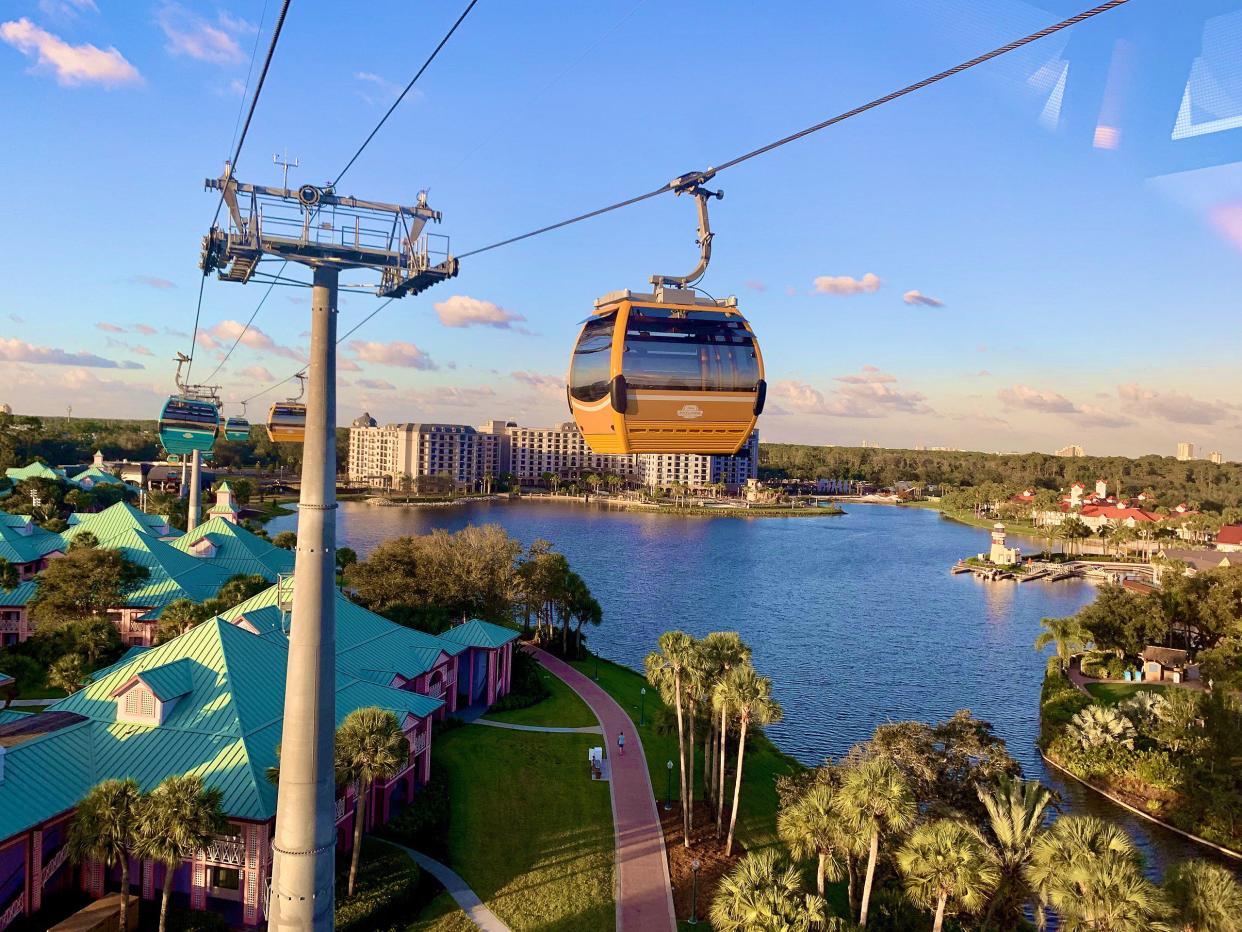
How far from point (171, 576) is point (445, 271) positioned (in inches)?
1230

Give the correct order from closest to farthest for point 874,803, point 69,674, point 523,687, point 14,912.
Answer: point 14,912, point 874,803, point 69,674, point 523,687

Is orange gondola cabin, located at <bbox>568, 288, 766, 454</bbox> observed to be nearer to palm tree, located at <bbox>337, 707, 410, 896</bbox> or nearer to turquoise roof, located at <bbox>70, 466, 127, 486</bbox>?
palm tree, located at <bbox>337, 707, 410, 896</bbox>

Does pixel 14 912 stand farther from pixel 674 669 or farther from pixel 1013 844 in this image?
pixel 1013 844

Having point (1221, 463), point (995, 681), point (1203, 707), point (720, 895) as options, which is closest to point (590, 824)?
point (720, 895)

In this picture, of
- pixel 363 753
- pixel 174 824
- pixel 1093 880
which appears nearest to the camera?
pixel 1093 880

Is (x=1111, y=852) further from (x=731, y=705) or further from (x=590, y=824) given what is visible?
(x=590, y=824)

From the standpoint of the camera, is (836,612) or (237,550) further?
(836,612)

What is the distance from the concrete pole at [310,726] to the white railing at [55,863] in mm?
9104

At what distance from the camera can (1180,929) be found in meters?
13.7

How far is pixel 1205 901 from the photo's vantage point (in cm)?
1355

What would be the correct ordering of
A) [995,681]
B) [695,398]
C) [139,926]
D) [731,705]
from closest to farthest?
1. [695,398]
2. [139,926]
3. [731,705]
4. [995,681]

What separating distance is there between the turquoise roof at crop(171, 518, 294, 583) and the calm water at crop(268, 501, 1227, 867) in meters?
18.6

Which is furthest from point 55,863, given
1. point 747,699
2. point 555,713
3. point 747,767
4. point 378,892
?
point 747,767

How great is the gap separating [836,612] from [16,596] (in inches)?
1873
